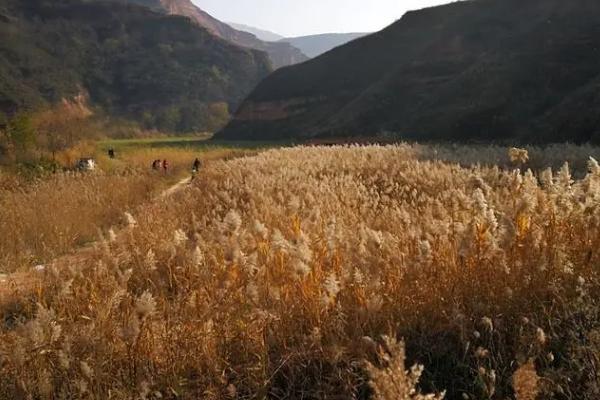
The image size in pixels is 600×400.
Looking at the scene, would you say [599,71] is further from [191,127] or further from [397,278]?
[191,127]

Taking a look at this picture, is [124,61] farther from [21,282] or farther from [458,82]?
[21,282]

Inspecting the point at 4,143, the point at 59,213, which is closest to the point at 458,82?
the point at 4,143

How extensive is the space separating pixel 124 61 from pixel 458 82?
232ft

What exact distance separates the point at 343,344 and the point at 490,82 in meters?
37.6

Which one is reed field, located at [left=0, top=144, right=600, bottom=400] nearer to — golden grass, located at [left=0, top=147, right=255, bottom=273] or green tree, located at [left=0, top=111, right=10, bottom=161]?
golden grass, located at [left=0, top=147, right=255, bottom=273]

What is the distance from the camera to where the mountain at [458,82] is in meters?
31.9

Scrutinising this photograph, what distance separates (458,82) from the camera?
40875 millimetres

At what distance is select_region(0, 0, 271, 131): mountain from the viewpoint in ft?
247

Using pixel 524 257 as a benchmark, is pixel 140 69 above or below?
above

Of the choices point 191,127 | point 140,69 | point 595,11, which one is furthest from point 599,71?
point 140,69

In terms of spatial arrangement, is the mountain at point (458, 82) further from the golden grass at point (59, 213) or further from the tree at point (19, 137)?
the tree at point (19, 137)

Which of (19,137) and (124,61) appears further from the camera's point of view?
(124,61)

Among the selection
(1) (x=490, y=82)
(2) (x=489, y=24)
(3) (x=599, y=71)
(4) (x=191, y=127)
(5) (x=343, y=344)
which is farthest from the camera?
(4) (x=191, y=127)

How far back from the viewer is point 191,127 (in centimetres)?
9325
